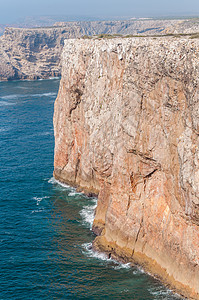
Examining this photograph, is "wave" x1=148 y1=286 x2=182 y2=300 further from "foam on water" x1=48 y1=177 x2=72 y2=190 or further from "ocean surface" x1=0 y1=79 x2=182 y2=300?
"foam on water" x1=48 y1=177 x2=72 y2=190

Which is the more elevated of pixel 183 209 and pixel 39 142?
pixel 183 209

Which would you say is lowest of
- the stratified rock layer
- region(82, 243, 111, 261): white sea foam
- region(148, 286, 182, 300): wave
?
region(82, 243, 111, 261): white sea foam

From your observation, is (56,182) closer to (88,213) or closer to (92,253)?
(88,213)

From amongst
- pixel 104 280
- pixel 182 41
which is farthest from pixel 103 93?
pixel 104 280

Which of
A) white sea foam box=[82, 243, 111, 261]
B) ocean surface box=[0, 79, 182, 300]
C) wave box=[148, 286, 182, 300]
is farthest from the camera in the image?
white sea foam box=[82, 243, 111, 261]

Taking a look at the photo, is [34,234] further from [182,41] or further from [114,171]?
[182,41]

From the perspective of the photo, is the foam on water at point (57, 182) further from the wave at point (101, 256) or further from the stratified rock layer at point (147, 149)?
the wave at point (101, 256)

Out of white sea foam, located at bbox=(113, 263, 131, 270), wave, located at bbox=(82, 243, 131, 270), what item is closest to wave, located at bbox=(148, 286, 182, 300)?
white sea foam, located at bbox=(113, 263, 131, 270)

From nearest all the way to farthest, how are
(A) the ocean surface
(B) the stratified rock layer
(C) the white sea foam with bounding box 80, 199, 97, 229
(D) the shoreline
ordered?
(B) the stratified rock layer, (D) the shoreline, (A) the ocean surface, (C) the white sea foam with bounding box 80, 199, 97, 229
